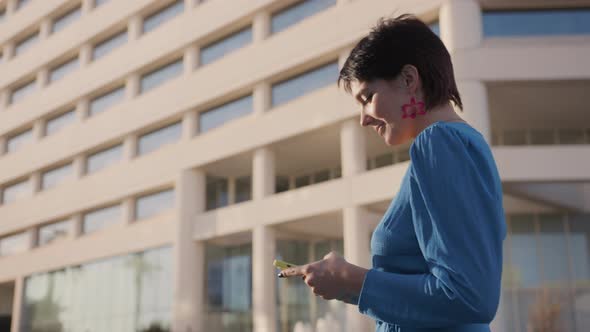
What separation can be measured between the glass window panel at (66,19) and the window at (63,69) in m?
2.05

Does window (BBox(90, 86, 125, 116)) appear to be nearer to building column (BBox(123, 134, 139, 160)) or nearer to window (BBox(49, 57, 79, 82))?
building column (BBox(123, 134, 139, 160))

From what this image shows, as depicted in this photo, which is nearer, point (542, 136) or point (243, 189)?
point (542, 136)

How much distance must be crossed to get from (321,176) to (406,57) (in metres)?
22.6

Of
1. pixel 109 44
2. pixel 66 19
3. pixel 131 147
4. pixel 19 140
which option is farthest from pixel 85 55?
pixel 19 140

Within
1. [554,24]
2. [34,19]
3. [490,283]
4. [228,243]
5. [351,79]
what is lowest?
[490,283]

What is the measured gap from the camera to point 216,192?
2412cm

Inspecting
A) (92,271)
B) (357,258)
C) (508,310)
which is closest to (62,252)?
(92,271)

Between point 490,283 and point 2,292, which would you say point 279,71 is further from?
point 2,292

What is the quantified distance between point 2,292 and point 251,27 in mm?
21464

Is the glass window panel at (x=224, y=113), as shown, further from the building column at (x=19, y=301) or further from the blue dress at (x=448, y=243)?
the blue dress at (x=448, y=243)

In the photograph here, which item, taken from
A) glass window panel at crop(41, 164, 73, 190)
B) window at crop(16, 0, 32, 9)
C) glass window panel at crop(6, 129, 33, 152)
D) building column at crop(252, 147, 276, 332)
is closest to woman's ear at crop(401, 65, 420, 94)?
building column at crop(252, 147, 276, 332)

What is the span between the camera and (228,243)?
2314cm

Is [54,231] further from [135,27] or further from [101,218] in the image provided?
[135,27]

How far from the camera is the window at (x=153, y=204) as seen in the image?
24.2m
